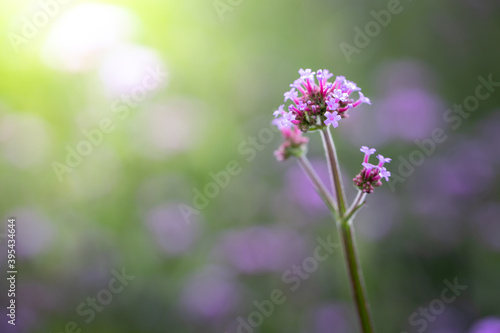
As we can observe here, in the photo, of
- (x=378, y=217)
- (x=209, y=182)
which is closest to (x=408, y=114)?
(x=378, y=217)

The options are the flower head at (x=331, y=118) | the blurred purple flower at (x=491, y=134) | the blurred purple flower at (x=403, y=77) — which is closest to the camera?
the flower head at (x=331, y=118)

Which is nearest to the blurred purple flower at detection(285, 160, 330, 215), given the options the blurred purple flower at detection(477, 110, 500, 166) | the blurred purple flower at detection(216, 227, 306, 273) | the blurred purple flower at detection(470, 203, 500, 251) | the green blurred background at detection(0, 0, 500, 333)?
the green blurred background at detection(0, 0, 500, 333)

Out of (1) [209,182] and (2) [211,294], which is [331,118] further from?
(1) [209,182]

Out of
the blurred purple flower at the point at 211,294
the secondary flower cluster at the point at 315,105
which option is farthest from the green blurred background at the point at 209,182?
the secondary flower cluster at the point at 315,105

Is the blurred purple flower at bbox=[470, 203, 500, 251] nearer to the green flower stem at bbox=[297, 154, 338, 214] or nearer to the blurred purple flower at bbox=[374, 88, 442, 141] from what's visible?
the blurred purple flower at bbox=[374, 88, 442, 141]

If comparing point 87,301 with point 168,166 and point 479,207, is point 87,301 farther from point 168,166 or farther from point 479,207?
point 479,207

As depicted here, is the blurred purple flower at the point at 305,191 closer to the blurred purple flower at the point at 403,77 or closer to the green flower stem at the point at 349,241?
the blurred purple flower at the point at 403,77

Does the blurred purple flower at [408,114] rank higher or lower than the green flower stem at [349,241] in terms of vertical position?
higher
